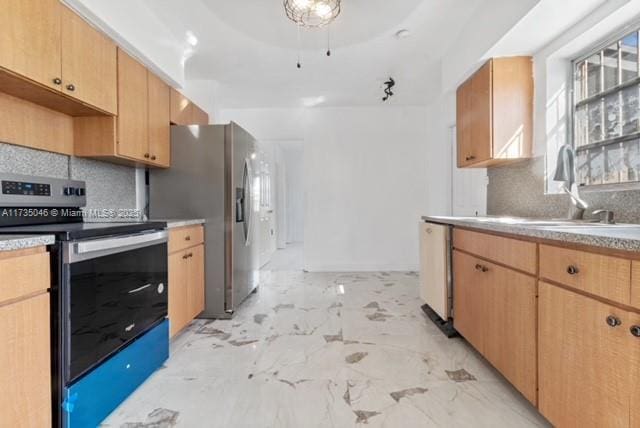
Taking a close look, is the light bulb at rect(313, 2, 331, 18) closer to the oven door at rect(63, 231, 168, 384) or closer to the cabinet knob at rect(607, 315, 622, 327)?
the oven door at rect(63, 231, 168, 384)

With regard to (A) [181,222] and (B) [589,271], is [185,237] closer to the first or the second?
(A) [181,222]

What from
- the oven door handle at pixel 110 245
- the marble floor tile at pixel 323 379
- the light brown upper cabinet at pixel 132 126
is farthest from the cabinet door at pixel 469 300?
the light brown upper cabinet at pixel 132 126

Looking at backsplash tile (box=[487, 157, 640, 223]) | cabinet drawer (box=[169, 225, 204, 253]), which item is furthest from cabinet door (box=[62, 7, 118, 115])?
backsplash tile (box=[487, 157, 640, 223])

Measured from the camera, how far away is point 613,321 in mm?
1006

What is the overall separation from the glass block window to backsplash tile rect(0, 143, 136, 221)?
323 centimetres

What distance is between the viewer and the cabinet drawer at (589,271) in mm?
981

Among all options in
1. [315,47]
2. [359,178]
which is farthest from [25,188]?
[359,178]

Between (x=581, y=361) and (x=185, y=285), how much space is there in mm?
2326

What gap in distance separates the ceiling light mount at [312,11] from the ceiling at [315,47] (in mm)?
117

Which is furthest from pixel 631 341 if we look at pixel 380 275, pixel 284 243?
pixel 284 243

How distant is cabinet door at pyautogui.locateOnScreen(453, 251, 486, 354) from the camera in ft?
6.28

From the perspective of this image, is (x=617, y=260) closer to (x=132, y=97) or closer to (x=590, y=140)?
(x=590, y=140)

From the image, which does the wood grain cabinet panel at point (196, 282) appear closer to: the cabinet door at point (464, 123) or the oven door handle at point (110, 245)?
the oven door handle at point (110, 245)

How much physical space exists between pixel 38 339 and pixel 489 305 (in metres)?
2.04
